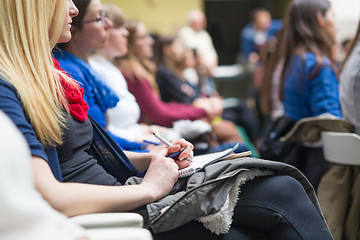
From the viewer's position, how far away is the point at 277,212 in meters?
1.27

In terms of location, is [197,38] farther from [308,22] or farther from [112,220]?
[112,220]

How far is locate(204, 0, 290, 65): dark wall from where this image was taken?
10.0m

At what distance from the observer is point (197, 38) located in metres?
7.19

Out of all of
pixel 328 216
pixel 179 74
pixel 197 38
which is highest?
pixel 328 216

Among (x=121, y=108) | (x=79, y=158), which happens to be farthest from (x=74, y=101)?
(x=121, y=108)

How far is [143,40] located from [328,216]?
6.56 ft

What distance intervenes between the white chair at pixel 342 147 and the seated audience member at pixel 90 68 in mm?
828

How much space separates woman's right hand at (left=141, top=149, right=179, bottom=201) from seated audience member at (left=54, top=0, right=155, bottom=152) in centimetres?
50

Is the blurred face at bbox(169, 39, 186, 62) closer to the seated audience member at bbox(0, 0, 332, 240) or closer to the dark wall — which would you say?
the seated audience member at bbox(0, 0, 332, 240)

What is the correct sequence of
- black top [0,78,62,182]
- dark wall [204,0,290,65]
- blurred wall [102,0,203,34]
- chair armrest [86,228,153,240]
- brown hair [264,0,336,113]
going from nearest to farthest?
chair armrest [86,228,153,240]
black top [0,78,62,182]
brown hair [264,0,336,113]
blurred wall [102,0,203,34]
dark wall [204,0,290,65]

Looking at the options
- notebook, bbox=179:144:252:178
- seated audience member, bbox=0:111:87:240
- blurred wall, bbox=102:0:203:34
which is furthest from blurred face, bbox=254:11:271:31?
seated audience member, bbox=0:111:87:240

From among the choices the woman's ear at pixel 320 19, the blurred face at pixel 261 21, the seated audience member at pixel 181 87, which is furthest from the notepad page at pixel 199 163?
the blurred face at pixel 261 21

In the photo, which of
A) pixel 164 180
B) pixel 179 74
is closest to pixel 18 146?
pixel 164 180

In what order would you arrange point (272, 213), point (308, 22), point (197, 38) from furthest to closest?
point (197, 38) → point (308, 22) → point (272, 213)
